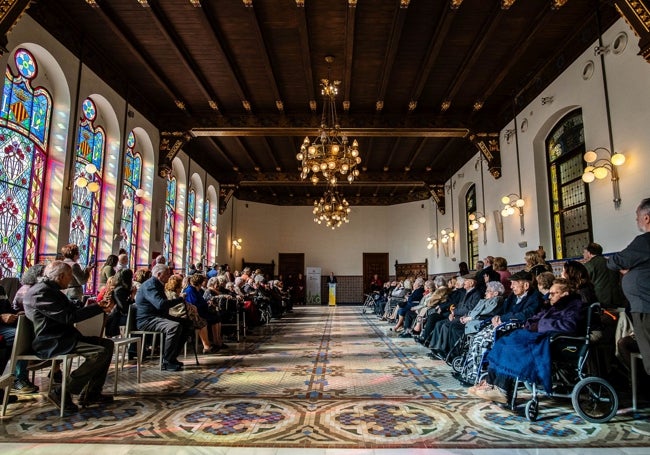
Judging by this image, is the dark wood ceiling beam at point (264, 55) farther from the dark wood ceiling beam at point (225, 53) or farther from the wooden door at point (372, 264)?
the wooden door at point (372, 264)

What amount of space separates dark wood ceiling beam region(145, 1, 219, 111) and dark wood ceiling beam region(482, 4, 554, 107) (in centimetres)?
557

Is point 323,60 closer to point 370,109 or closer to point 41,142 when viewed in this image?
point 370,109

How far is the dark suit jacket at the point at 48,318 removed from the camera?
3133 millimetres

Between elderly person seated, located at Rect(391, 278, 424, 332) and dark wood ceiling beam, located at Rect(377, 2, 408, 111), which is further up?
dark wood ceiling beam, located at Rect(377, 2, 408, 111)

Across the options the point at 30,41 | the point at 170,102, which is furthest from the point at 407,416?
the point at 170,102

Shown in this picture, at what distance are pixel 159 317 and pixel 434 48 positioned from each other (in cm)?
590

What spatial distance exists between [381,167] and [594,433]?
12335 mm

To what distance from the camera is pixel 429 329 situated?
6289mm

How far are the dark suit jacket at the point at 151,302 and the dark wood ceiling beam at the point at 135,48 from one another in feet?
13.4

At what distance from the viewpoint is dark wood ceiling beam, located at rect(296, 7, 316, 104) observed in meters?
5.97

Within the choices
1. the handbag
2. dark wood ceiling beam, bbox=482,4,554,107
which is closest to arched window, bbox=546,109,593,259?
dark wood ceiling beam, bbox=482,4,554,107

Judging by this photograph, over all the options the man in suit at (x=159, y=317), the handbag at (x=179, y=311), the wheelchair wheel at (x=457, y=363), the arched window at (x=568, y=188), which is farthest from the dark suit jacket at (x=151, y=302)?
the arched window at (x=568, y=188)

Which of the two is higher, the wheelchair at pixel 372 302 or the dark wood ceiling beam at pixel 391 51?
the dark wood ceiling beam at pixel 391 51

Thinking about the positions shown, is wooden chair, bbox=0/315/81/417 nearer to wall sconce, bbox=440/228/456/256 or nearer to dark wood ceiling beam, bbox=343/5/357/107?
dark wood ceiling beam, bbox=343/5/357/107
